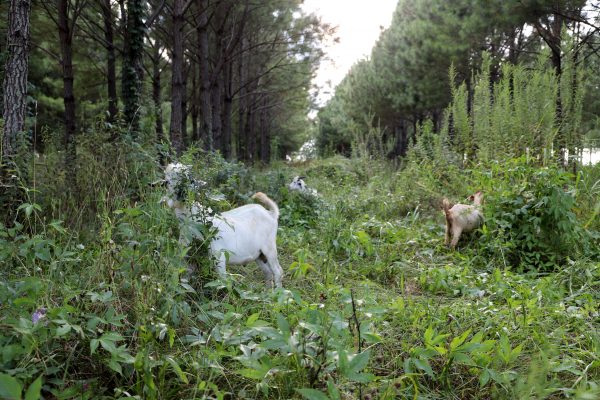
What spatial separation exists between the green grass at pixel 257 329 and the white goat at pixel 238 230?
161 millimetres

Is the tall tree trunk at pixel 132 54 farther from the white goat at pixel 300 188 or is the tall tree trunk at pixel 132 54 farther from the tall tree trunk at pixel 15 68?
the tall tree trunk at pixel 15 68

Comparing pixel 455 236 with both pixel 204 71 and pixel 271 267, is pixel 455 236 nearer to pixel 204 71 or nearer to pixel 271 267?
pixel 271 267

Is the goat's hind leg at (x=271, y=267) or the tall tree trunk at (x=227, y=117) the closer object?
the goat's hind leg at (x=271, y=267)

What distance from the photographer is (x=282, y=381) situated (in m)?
1.85

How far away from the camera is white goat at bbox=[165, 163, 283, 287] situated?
2.96 metres

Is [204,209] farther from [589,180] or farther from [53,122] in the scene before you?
[53,122]

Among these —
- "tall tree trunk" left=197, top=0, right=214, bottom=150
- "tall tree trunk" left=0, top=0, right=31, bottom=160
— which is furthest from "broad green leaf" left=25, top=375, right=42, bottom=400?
"tall tree trunk" left=197, top=0, right=214, bottom=150

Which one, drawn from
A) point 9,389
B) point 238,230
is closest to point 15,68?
point 238,230

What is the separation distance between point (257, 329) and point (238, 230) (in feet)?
5.31

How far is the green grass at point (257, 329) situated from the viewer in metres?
1.70

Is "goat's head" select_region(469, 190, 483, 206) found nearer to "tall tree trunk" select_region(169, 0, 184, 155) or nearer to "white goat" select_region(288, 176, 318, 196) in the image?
"white goat" select_region(288, 176, 318, 196)

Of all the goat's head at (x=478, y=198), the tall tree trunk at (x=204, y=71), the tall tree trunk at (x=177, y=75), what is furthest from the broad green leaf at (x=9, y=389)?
the tall tree trunk at (x=204, y=71)

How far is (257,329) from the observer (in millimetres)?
1675

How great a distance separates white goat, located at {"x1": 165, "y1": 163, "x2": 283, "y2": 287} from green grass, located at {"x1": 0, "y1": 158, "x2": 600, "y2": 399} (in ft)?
0.53
